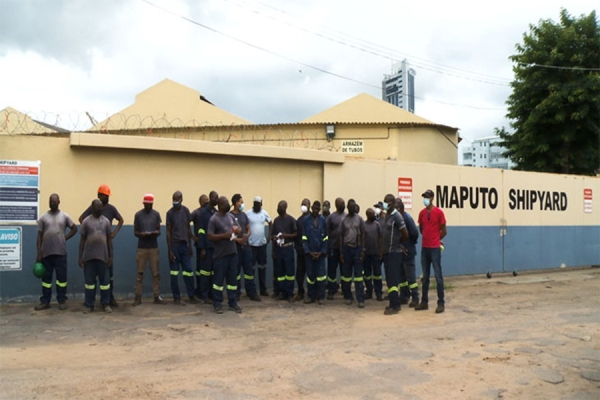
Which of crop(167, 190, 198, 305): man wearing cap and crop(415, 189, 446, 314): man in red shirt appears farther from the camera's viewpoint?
crop(167, 190, 198, 305): man wearing cap

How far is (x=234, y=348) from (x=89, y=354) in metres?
1.72

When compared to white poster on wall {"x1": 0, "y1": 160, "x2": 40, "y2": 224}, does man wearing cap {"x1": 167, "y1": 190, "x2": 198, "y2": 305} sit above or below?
below

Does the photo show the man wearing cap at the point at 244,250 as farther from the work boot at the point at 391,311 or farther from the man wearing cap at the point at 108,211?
the work boot at the point at 391,311

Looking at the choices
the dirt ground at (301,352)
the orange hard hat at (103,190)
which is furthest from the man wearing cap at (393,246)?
the orange hard hat at (103,190)

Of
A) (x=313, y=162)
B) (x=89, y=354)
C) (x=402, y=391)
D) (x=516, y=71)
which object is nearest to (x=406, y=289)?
(x=313, y=162)

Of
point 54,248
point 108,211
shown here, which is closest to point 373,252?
point 108,211

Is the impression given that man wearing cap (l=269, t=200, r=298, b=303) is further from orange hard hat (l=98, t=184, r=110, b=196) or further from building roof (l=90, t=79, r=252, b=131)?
building roof (l=90, t=79, r=252, b=131)

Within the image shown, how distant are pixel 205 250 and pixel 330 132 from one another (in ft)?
34.1

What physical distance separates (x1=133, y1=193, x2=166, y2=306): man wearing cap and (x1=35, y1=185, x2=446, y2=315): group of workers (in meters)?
0.02

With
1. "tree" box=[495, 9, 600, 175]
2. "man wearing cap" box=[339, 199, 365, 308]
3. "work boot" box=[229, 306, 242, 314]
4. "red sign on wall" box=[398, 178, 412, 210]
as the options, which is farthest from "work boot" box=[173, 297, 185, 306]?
"tree" box=[495, 9, 600, 175]

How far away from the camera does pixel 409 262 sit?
10.3m

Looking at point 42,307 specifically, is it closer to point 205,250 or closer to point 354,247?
point 205,250

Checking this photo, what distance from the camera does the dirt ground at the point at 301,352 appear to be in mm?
5520

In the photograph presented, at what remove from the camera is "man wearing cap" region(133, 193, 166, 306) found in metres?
9.56
